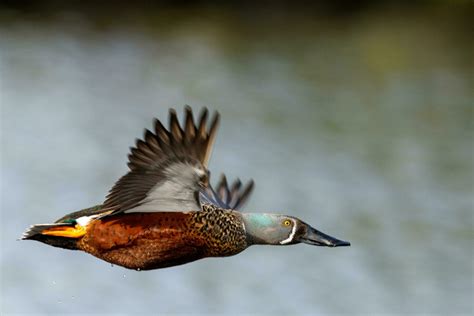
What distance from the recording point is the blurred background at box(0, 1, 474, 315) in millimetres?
9906

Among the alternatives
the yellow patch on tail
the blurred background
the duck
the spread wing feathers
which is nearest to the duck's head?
the duck

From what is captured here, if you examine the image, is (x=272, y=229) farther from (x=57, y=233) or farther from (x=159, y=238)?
(x=57, y=233)

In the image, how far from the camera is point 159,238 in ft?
14.8

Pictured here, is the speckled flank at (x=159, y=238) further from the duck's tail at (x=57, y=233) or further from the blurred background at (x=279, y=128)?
the blurred background at (x=279, y=128)

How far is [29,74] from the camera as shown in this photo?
14.8m

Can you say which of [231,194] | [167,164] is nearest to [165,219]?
[167,164]

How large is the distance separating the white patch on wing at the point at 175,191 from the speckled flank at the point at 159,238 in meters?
0.05

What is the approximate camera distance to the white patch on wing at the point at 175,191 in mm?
4430

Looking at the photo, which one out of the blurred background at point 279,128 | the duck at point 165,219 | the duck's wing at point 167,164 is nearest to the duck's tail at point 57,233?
the duck at point 165,219

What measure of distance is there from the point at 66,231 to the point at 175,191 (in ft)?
1.51

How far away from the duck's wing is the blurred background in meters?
4.90

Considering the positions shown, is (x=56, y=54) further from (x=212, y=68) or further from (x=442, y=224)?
(x=442, y=224)

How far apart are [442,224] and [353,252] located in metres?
1.02

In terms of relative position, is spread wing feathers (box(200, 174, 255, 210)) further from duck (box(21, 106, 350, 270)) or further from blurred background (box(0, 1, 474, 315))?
blurred background (box(0, 1, 474, 315))
